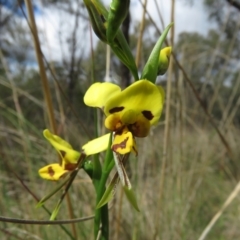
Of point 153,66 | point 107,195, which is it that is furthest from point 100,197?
point 153,66

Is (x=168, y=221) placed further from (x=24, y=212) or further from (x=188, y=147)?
(x=188, y=147)

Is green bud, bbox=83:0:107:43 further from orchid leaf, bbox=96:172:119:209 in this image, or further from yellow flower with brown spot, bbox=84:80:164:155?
orchid leaf, bbox=96:172:119:209

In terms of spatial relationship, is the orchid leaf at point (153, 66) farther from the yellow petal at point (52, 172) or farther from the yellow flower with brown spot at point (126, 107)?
the yellow petal at point (52, 172)

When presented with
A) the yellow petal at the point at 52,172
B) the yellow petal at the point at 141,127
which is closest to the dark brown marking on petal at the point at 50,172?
the yellow petal at the point at 52,172

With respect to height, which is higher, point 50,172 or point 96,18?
point 96,18

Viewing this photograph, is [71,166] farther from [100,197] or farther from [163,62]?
[163,62]

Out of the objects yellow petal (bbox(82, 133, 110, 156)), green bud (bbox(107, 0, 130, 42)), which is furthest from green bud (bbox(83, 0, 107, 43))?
yellow petal (bbox(82, 133, 110, 156))

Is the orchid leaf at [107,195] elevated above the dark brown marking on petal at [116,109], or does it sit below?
below
